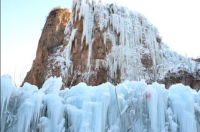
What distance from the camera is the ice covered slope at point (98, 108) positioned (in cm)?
307

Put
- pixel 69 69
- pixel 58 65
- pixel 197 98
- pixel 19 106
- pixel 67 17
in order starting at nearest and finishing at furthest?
Result: 1. pixel 19 106
2. pixel 197 98
3. pixel 69 69
4. pixel 58 65
5. pixel 67 17

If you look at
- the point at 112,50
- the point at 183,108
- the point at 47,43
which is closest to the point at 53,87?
the point at 183,108

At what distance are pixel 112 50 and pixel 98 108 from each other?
835cm

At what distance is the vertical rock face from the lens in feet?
49.4

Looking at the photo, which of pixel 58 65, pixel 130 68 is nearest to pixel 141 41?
pixel 130 68

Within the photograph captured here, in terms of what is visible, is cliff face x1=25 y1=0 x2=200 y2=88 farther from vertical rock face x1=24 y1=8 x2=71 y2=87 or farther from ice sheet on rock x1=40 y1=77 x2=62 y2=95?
ice sheet on rock x1=40 y1=77 x2=62 y2=95

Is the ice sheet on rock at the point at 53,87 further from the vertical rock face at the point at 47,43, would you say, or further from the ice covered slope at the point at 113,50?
the vertical rock face at the point at 47,43

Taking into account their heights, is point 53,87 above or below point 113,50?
below

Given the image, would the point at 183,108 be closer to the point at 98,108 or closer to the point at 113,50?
the point at 98,108

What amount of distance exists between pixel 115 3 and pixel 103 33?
99.5 inches

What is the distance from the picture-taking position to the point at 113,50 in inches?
460

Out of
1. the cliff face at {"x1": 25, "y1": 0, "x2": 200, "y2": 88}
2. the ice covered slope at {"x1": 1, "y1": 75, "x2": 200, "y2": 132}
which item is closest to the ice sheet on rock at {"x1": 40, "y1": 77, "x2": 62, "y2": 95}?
the ice covered slope at {"x1": 1, "y1": 75, "x2": 200, "y2": 132}

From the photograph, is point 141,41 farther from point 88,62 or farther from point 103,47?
point 88,62

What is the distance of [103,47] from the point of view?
11859 millimetres
